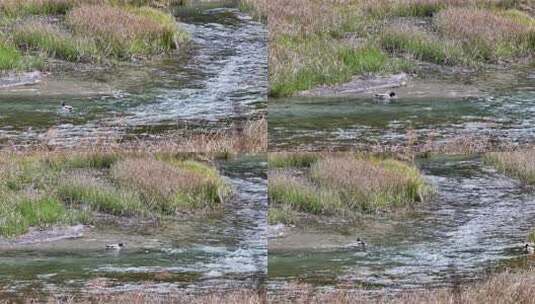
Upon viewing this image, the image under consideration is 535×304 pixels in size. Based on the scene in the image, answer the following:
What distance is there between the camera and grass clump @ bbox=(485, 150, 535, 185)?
618 centimetres

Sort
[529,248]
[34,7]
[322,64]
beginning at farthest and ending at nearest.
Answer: [34,7] → [322,64] → [529,248]

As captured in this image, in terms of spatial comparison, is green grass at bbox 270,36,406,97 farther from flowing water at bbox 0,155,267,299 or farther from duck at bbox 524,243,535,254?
duck at bbox 524,243,535,254

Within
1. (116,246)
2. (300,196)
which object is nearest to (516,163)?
(300,196)

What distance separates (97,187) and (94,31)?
1052 mm

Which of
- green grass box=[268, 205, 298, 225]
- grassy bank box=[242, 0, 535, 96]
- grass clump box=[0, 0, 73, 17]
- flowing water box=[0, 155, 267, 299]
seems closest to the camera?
flowing water box=[0, 155, 267, 299]

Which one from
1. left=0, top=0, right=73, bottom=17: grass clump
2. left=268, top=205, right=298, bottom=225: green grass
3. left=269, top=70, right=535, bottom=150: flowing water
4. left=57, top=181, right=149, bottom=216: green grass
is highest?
left=0, top=0, right=73, bottom=17: grass clump

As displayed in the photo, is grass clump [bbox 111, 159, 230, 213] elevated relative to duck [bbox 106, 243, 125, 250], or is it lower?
elevated

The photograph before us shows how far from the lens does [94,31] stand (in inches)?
256

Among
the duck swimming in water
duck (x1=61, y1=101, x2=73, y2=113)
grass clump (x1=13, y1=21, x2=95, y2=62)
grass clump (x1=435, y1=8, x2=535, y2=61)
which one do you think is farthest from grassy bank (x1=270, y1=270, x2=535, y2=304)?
grass clump (x1=13, y1=21, x2=95, y2=62)

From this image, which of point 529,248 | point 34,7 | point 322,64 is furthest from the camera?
point 34,7

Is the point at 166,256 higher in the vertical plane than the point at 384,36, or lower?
lower

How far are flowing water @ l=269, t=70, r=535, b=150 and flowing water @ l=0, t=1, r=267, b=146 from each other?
0.27m

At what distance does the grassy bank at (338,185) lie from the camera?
6.19 meters

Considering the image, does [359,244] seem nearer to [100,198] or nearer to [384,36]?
[384,36]
